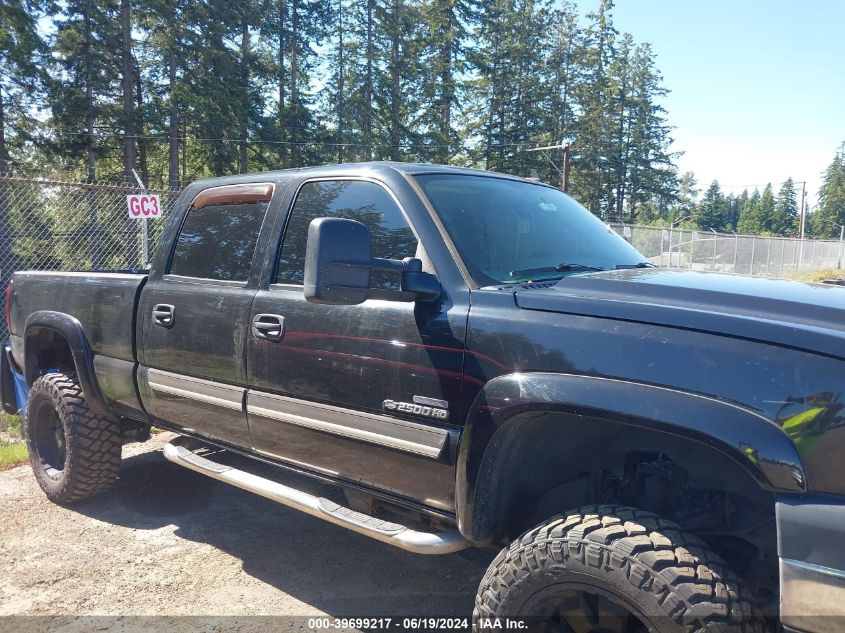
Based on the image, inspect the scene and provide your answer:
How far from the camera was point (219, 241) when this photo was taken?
3.70 meters

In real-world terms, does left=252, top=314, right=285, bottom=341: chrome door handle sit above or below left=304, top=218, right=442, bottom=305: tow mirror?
below

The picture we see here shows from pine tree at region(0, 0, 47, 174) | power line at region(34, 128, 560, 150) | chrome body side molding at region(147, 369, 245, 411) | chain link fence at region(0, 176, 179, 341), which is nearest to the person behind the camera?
chrome body side molding at region(147, 369, 245, 411)

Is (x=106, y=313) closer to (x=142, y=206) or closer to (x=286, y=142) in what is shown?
(x=142, y=206)

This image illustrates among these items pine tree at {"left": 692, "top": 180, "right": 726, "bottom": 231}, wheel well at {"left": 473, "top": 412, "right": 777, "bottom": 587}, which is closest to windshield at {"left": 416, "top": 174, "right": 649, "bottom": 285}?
wheel well at {"left": 473, "top": 412, "right": 777, "bottom": 587}

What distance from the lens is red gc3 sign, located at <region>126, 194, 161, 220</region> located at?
8.44 m

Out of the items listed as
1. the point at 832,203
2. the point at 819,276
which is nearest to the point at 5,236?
the point at 819,276

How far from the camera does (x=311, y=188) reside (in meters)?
3.32

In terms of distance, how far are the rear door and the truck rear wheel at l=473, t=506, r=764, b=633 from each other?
1665mm

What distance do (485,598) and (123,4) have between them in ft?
93.6

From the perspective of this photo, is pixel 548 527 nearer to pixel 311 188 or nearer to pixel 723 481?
pixel 723 481

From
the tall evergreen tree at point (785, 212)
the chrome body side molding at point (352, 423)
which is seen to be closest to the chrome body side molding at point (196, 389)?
the chrome body side molding at point (352, 423)

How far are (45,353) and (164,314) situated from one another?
1.76 meters

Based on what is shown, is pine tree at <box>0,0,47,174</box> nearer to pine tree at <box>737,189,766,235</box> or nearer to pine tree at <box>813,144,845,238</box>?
pine tree at <box>813,144,845,238</box>

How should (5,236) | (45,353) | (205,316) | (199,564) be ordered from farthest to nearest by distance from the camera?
(5,236), (45,353), (199,564), (205,316)
